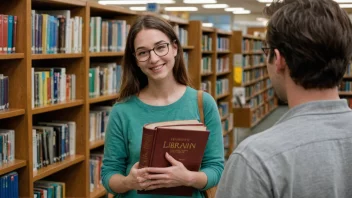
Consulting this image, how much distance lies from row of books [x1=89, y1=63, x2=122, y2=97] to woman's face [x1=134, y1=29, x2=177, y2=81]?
175 centimetres

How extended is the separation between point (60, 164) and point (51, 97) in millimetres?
463

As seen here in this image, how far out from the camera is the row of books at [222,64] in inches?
300

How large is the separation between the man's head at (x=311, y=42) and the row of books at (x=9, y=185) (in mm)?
2102

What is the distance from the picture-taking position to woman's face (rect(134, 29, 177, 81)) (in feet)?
6.44

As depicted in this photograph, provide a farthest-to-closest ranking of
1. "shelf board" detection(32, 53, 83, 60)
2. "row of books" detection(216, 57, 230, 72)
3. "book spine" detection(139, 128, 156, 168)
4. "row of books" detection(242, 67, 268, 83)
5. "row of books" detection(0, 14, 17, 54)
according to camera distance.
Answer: "row of books" detection(242, 67, 268, 83), "row of books" detection(216, 57, 230, 72), "shelf board" detection(32, 53, 83, 60), "row of books" detection(0, 14, 17, 54), "book spine" detection(139, 128, 156, 168)

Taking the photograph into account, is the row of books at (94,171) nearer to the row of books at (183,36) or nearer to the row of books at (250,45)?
the row of books at (183,36)

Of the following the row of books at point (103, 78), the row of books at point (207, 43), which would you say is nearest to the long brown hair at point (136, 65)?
the row of books at point (103, 78)

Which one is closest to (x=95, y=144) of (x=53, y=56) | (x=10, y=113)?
(x=53, y=56)

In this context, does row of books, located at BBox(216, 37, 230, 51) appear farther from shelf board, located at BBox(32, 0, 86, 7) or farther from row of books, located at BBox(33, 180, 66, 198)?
row of books, located at BBox(33, 180, 66, 198)

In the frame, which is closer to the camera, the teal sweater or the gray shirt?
the gray shirt

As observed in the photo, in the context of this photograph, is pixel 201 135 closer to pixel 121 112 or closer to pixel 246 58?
pixel 121 112

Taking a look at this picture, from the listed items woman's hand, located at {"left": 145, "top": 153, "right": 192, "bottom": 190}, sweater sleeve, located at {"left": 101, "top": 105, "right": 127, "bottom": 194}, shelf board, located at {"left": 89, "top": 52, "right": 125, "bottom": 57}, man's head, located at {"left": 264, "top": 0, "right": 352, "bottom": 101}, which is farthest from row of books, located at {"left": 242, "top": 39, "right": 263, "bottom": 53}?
man's head, located at {"left": 264, "top": 0, "right": 352, "bottom": 101}

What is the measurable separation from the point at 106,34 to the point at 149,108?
2025mm

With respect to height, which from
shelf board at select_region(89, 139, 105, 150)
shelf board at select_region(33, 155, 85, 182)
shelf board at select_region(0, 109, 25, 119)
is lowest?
shelf board at select_region(33, 155, 85, 182)
